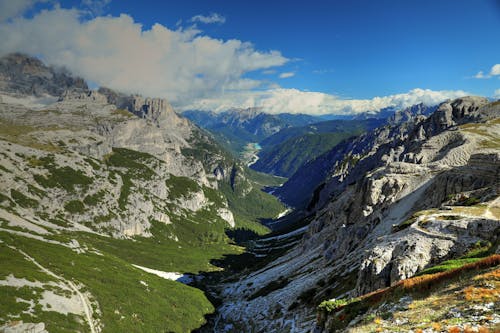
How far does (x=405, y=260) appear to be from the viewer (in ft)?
155

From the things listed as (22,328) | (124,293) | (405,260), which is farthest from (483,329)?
(124,293)

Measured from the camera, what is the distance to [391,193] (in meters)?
107

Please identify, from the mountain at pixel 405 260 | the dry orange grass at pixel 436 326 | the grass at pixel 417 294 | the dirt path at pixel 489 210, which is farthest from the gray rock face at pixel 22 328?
the dirt path at pixel 489 210

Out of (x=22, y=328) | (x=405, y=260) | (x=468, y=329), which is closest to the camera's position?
(x=468, y=329)

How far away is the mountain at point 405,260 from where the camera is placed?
2192 cm

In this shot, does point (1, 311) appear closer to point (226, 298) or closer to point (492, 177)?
point (226, 298)

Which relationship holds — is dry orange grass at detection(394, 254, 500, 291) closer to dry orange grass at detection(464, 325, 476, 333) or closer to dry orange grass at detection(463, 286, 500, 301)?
dry orange grass at detection(463, 286, 500, 301)

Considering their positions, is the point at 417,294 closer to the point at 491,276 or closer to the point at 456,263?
the point at 491,276

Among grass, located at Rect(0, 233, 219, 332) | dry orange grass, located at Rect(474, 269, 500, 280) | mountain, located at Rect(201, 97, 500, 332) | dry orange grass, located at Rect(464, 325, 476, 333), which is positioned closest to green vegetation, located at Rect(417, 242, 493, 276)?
mountain, located at Rect(201, 97, 500, 332)

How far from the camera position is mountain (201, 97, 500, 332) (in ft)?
71.9

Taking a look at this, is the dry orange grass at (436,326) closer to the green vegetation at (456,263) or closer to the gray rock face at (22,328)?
the green vegetation at (456,263)

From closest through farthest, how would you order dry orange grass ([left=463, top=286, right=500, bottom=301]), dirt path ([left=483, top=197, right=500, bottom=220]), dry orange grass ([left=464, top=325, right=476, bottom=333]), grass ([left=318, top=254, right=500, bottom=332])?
dry orange grass ([left=464, top=325, right=476, bottom=333])
dry orange grass ([left=463, top=286, right=500, bottom=301])
grass ([left=318, top=254, right=500, bottom=332])
dirt path ([left=483, top=197, right=500, bottom=220])

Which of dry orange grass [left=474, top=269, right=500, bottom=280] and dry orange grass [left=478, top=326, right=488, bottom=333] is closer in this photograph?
dry orange grass [left=478, top=326, right=488, bottom=333]

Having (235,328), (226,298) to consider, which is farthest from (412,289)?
(226,298)
